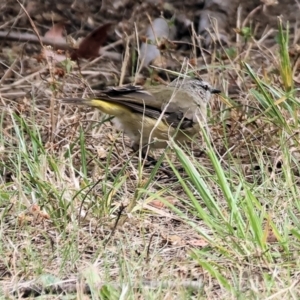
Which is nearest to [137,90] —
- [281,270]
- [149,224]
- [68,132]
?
[68,132]

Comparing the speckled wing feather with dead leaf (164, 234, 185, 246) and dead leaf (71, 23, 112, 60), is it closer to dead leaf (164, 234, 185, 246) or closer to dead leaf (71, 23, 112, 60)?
dead leaf (71, 23, 112, 60)

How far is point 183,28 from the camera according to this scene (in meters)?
7.99

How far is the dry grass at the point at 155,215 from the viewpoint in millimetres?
3590

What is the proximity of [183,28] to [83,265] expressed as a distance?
4530 millimetres

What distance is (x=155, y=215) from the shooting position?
4.53 meters

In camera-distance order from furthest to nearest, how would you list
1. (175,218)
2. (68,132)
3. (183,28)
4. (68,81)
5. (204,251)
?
(183,28), (68,81), (68,132), (175,218), (204,251)

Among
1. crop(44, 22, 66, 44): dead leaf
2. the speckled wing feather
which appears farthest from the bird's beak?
→ crop(44, 22, 66, 44): dead leaf

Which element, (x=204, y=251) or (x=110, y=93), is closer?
(x=204, y=251)

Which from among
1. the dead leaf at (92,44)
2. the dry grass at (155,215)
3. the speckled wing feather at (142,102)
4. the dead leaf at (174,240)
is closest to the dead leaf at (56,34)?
the dead leaf at (92,44)

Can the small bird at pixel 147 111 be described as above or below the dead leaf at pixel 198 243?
below

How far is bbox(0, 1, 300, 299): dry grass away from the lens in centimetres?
359

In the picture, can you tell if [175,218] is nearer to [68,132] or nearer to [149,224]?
[149,224]

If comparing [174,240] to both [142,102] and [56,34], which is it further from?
[56,34]

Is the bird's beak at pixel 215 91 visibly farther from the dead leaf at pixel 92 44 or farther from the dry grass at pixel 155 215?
the dead leaf at pixel 92 44
